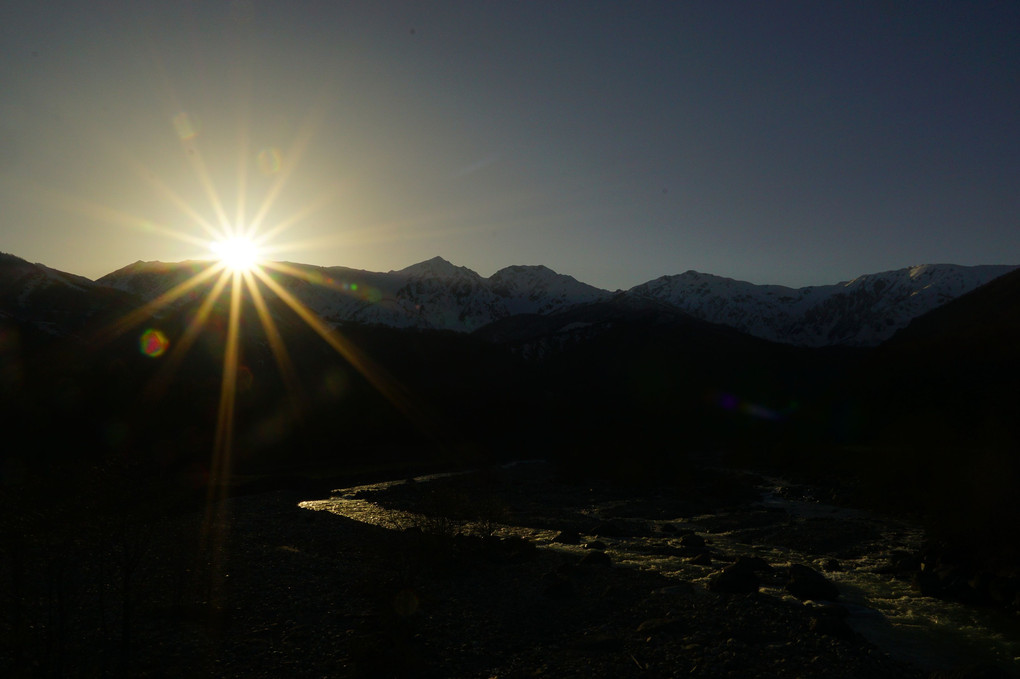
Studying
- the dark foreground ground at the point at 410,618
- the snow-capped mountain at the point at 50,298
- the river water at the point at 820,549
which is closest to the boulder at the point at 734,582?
the dark foreground ground at the point at 410,618

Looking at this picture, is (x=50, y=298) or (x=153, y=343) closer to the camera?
(x=153, y=343)

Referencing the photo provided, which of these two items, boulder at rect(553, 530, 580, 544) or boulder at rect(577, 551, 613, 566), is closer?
boulder at rect(577, 551, 613, 566)

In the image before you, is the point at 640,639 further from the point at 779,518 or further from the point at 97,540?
the point at 779,518

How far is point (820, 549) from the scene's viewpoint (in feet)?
117

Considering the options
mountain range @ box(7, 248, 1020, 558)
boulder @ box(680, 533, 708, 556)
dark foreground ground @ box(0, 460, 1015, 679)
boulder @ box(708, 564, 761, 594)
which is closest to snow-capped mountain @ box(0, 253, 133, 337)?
mountain range @ box(7, 248, 1020, 558)

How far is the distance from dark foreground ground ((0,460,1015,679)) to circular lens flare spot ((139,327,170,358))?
9490cm

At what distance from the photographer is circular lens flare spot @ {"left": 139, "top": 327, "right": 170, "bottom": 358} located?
115412 mm

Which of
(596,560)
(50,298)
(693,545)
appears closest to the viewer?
(596,560)

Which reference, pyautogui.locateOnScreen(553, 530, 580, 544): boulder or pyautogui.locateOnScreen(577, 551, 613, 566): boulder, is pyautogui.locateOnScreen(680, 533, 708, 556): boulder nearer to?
pyautogui.locateOnScreen(577, 551, 613, 566): boulder

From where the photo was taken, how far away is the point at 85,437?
59438 mm

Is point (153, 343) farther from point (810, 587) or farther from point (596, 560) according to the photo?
point (810, 587)

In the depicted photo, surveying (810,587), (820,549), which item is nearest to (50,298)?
(820,549)

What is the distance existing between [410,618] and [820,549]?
25.9 metres

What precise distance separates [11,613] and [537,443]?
109 meters
